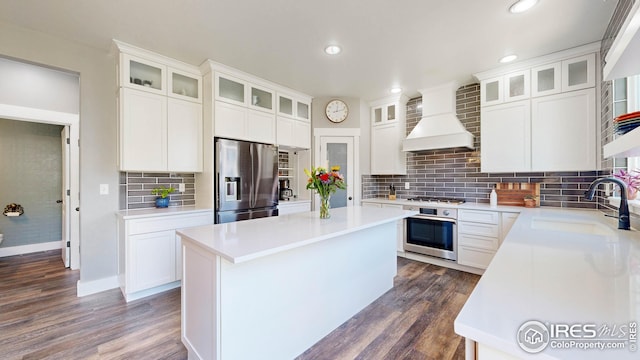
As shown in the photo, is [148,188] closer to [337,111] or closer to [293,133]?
[293,133]

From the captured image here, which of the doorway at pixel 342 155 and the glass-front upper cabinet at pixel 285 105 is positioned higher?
the glass-front upper cabinet at pixel 285 105

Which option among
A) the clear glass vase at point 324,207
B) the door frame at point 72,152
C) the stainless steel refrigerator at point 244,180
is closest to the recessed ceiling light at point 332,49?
the stainless steel refrigerator at point 244,180

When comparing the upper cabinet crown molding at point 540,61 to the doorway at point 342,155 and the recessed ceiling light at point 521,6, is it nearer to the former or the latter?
the recessed ceiling light at point 521,6

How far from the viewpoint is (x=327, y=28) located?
7.88ft

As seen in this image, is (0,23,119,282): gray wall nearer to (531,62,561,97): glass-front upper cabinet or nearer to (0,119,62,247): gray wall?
(0,119,62,247): gray wall

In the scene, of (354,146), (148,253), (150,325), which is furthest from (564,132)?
(148,253)

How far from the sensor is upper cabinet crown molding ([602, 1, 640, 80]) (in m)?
0.91

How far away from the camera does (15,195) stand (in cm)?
409

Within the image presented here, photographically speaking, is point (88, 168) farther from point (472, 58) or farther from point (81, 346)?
point (472, 58)

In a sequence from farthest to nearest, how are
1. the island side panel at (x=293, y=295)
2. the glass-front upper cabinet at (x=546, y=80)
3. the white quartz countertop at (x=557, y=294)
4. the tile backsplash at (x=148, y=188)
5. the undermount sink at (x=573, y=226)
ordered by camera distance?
the tile backsplash at (x=148, y=188) → the glass-front upper cabinet at (x=546, y=80) → the undermount sink at (x=573, y=226) → the island side panel at (x=293, y=295) → the white quartz countertop at (x=557, y=294)

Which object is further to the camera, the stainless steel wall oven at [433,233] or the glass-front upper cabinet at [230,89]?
the stainless steel wall oven at [433,233]

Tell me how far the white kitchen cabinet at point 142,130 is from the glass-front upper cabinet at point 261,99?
1.10m

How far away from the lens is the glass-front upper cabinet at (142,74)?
107 inches

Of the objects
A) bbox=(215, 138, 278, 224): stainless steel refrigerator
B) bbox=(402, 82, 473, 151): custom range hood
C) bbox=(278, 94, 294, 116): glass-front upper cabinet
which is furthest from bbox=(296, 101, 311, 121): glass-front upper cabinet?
bbox=(402, 82, 473, 151): custom range hood
